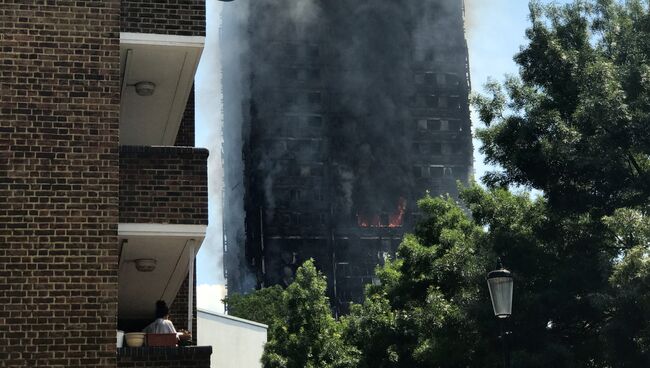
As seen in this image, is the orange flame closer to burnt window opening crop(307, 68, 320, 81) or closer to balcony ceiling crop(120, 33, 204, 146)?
burnt window opening crop(307, 68, 320, 81)

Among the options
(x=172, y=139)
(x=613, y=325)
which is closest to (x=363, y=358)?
(x=613, y=325)

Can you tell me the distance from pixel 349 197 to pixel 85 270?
351 ft

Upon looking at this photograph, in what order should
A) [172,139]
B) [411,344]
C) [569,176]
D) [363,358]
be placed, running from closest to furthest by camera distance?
[172,139]
[569,176]
[411,344]
[363,358]

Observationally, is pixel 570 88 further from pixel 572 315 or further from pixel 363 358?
pixel 363 358

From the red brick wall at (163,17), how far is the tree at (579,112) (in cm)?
1085

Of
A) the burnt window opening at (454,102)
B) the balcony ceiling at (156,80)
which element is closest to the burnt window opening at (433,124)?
the burnt window opening at (454,102)

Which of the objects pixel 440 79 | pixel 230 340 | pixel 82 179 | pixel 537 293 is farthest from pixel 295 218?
pixel 82 179

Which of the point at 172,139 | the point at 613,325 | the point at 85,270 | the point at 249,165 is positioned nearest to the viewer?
the point at 85,270

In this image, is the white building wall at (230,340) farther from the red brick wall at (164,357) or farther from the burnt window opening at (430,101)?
the burnt window opening at (430,101)

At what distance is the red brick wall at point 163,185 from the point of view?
15602mm

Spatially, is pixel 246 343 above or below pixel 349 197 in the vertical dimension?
below

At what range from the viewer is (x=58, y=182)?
14.7 meters

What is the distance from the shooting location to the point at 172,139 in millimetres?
20734

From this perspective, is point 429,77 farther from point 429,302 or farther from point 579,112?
point 579,112
